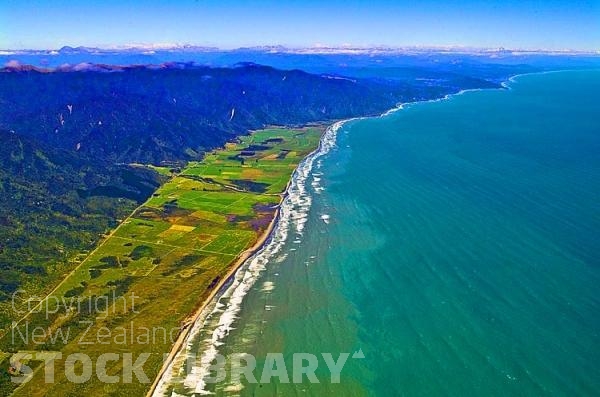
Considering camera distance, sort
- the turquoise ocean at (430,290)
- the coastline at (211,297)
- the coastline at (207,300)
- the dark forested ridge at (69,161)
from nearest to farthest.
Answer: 1. the turquoise ocean at (430,290)
2. the coastline at (211,297)
3. the coastline at (207,300)
4. the dark forested ridge at (69,161)

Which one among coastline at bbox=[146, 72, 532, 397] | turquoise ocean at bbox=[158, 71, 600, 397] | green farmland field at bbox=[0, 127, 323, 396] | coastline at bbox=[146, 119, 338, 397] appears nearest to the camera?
turquoise ocean at bbox=[158, 71, 600, 397]

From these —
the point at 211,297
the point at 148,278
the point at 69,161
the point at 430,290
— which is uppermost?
the point at 69,161

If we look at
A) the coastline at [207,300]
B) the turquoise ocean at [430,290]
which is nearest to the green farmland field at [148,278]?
the coastline at [207,300]

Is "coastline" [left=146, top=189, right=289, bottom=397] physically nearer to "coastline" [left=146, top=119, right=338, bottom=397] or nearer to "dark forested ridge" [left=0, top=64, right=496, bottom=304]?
"coastline" [left=146, top=119, right=338, bottom=397]

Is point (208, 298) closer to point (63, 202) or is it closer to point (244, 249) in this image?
point (244, 249)

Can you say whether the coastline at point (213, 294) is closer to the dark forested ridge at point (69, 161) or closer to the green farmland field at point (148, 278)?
the green farmland field at point (148, 278)

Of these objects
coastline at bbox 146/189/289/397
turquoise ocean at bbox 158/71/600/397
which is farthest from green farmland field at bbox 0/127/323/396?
turquoise ocean at bbox 158/71/600/397

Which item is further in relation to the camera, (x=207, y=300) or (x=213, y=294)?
(x=213, y=294)

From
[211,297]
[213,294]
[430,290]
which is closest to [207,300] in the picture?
[211,297]

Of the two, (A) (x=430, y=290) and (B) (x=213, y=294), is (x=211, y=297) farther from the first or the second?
(A) (x=430, y=290)
